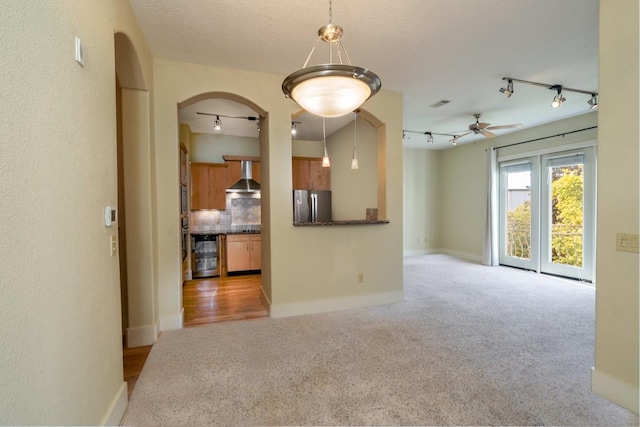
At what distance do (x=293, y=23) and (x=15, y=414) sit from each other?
2.77 metres

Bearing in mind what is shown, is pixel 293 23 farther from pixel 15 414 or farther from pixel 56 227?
pixel 15 414

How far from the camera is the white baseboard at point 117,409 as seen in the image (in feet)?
5.18

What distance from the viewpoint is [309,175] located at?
251 inches

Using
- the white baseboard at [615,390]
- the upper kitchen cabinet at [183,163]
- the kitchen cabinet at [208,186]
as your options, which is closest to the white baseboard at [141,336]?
the upper kitchen cabinet at [183,163]

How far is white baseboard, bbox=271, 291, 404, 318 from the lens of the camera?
3.44m

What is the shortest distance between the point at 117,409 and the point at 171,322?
1.44 metres

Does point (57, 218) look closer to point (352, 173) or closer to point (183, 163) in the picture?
point (183, 163)

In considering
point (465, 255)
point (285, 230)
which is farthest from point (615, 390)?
point (465, 255)

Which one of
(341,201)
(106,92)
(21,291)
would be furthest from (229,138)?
(21,291)

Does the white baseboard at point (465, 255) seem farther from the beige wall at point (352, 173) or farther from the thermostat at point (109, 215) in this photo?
the thermostat at point (109, 215)

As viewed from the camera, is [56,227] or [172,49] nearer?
[56,227]

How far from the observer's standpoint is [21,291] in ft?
3.09

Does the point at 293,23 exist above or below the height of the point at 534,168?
above

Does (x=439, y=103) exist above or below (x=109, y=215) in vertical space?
above
